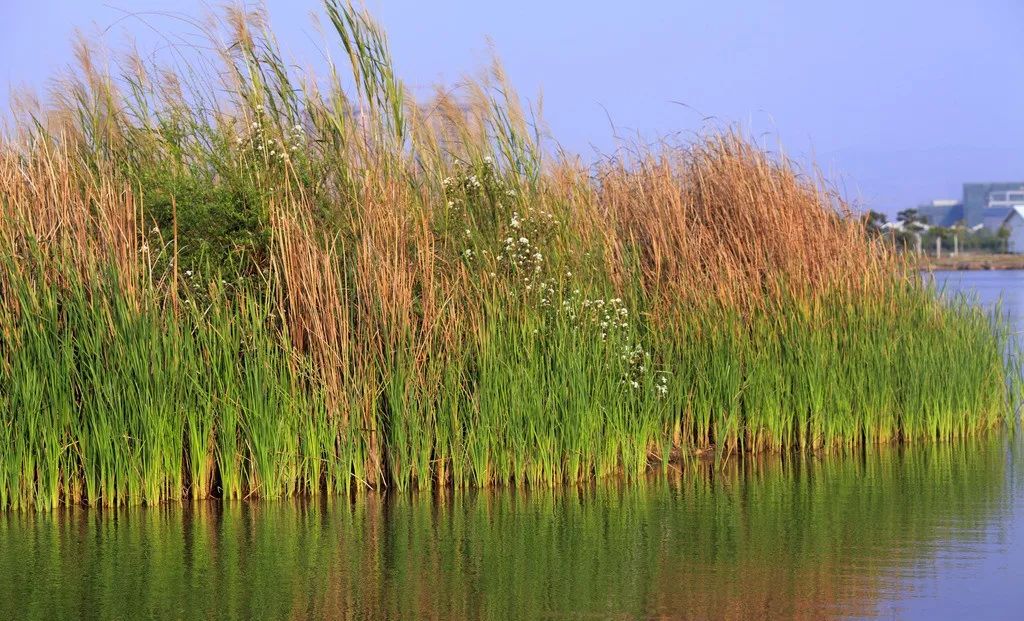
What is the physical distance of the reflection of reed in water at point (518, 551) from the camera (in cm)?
507

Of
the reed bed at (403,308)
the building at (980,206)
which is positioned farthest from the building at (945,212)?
the reed bed at (403,308)

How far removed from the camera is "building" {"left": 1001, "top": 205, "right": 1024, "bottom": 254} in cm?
7588

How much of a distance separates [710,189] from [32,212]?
493 cm

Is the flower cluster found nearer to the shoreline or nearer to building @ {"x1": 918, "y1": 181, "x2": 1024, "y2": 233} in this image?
the shoreline

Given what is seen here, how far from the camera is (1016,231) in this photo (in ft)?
257

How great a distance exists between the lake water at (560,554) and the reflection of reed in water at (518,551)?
0.01 meters

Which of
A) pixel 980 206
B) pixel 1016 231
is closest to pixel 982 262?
pixel 1016 231

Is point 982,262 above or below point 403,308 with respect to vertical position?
above

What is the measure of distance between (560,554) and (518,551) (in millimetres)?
215

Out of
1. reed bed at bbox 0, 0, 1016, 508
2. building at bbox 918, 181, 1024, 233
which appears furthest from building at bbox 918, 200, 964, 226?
reed bed at bbox 0, 0, 1016, 508

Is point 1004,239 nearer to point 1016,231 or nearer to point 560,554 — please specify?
point 1016,231

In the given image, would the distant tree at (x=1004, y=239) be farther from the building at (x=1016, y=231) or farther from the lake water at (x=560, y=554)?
the lake water at (x=560, y=554)

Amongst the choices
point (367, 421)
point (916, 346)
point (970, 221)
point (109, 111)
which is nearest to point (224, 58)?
point (109, 111)

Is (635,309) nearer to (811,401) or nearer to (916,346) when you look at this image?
(811,401)
